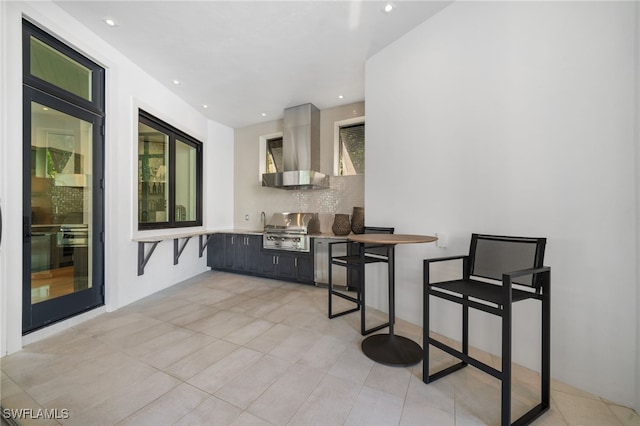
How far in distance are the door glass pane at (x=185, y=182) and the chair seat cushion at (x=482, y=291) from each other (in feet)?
14.1

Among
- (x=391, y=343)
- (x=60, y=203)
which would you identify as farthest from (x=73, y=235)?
(x=391, y=343)

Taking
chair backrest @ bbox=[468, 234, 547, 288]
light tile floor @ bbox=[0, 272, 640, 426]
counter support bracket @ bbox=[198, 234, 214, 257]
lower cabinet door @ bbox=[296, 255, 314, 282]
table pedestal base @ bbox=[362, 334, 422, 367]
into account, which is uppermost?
chair backrest @ bbox=[468, 234, 547, 288]

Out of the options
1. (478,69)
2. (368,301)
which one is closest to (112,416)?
(368,301)

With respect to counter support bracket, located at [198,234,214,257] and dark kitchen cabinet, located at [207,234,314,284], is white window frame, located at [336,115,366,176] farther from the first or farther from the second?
counter support bracket, located at [198,234,214,257]

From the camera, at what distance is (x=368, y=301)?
10.2 feet

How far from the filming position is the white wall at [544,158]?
1.50 m

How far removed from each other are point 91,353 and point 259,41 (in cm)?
334

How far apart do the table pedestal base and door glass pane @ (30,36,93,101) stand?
12.4 feet

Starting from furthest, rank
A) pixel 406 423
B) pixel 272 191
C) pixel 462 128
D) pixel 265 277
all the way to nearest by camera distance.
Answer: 1. pixel 272 191
2. pixel 265 277
3. pixel 462 128
4. pixel 406 423

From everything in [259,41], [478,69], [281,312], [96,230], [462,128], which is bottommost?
[281,312]

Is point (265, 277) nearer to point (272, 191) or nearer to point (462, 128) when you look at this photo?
point (272, 191)

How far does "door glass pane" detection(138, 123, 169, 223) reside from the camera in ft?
11.8

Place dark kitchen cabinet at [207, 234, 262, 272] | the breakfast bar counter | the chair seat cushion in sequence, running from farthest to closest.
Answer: dark kitchen cabinet at [207, 234, 262, 272]
the breakfast bar counter
the chair seat cushion

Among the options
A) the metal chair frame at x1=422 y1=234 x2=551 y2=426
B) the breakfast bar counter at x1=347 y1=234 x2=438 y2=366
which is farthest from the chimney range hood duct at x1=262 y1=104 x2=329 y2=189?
the metal chair frame at x1=422 y1=234 x2=551 y2=426
